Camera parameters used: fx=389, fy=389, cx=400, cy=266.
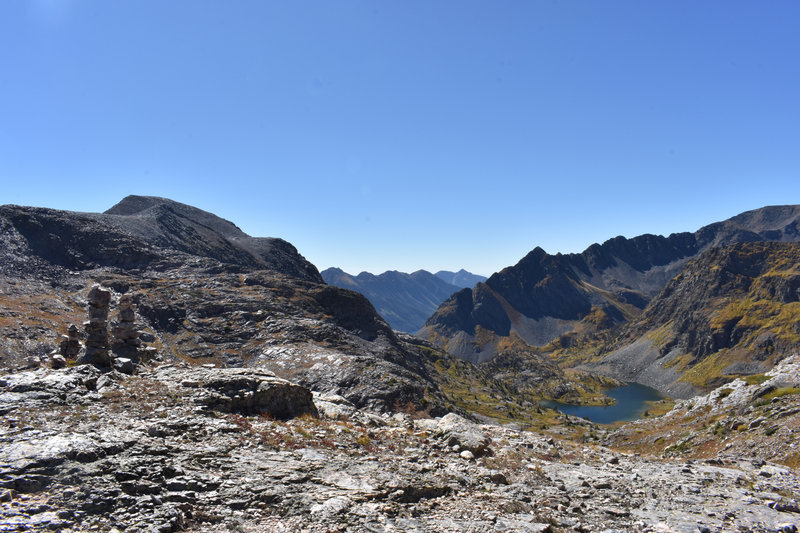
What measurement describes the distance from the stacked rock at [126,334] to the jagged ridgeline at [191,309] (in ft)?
102

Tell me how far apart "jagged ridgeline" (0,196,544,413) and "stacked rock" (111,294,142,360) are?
31181 millimetres

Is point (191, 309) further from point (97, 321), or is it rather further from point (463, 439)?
point (463, 439)

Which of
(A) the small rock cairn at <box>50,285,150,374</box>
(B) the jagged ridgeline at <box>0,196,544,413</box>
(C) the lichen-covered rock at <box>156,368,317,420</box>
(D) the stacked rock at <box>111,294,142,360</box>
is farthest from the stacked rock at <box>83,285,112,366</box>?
(B) the jagged ridgeline at <box>0,196,544,413</box>

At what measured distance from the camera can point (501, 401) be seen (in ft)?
641

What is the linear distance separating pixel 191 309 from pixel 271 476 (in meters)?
113

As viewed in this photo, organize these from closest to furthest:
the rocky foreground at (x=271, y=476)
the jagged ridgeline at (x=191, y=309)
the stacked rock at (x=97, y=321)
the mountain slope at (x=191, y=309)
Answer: the rocky foreground at (x=271, y=476), the stacked rock at (x=97, y=321), the jagged ridgeline at (x=191, y=309), the mountain slope at (x=191, y=309)

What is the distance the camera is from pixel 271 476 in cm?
1487

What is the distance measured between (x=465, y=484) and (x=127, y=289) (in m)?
137

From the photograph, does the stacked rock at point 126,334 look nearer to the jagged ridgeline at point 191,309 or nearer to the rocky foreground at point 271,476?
the rocky foreground at point 271,476

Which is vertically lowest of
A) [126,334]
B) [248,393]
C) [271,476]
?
[271,476]

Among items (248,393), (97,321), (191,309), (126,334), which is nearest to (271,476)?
(248,393)

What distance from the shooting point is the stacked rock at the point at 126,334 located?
1212 inches

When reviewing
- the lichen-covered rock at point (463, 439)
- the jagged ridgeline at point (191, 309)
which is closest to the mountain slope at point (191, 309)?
the jagged ridgeline at point (191, 309)

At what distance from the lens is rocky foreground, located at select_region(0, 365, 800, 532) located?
12.2m
